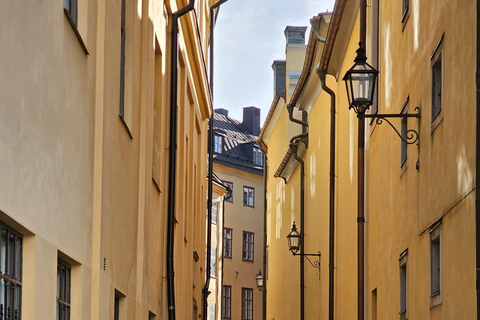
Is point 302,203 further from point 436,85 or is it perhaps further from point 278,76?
point 436,85

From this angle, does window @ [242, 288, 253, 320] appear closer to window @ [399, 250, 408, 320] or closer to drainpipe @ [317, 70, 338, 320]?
drainpipe @ [317, 70, 338, 320]

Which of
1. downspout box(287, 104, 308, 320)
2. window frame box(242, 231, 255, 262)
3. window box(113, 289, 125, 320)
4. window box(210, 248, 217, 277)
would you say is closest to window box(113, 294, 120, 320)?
window box(113, 289, 125, 320)

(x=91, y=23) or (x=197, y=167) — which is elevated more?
(x=197, y=167)

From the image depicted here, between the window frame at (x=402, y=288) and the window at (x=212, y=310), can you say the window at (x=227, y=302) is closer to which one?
the window at (x=212, y=310)

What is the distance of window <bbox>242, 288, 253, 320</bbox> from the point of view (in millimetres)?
47688

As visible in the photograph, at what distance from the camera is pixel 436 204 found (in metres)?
10.2

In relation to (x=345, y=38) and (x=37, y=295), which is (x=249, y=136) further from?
(x=37, y=295)

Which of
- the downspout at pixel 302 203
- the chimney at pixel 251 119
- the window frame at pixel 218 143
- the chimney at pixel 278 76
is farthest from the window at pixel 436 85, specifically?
the chimney at pixel 251 119

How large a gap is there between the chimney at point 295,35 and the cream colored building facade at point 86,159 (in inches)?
730

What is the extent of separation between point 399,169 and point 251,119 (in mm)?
42870

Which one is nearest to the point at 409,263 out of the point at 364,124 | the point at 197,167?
the point at 364,124

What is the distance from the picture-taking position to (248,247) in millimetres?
48938

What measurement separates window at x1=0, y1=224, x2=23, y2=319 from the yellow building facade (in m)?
4.04

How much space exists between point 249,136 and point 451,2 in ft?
146
